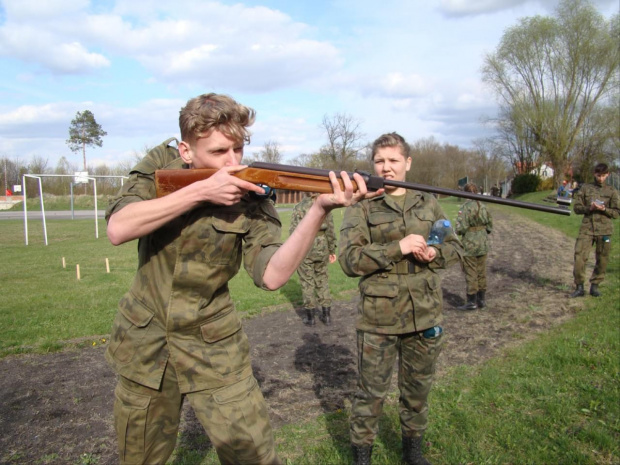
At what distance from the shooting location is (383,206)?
3959 mm

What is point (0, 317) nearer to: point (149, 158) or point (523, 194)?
point (149, 158)

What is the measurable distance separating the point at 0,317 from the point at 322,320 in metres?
5.62

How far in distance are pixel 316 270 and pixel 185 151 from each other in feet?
19.5

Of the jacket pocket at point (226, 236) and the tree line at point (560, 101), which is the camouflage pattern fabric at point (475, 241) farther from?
the tree line at point (560, 101)

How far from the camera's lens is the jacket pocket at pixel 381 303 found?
3.73 metres

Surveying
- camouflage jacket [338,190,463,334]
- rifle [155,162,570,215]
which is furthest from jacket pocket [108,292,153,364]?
camouflage jacket [338,190,463,334]

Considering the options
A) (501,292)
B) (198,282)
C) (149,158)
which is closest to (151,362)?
(198,282)

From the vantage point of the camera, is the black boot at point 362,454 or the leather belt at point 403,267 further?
the leather belt at point 403,267

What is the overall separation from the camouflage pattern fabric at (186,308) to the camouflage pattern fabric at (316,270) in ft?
18.2

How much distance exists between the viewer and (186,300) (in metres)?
2.51

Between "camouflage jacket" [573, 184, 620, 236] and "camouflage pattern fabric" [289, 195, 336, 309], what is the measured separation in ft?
16.6

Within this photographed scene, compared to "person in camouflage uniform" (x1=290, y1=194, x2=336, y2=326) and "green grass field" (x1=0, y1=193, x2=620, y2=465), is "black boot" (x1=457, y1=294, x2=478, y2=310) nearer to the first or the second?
"green grass field" (x1=0, y1=193, x2=620, y2=465)

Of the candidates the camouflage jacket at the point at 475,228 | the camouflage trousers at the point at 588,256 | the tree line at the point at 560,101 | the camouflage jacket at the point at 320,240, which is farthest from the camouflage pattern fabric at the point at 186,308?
the tree line at the point at 560,101

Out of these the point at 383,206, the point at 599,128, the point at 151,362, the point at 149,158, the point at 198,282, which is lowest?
the point at 151,362
